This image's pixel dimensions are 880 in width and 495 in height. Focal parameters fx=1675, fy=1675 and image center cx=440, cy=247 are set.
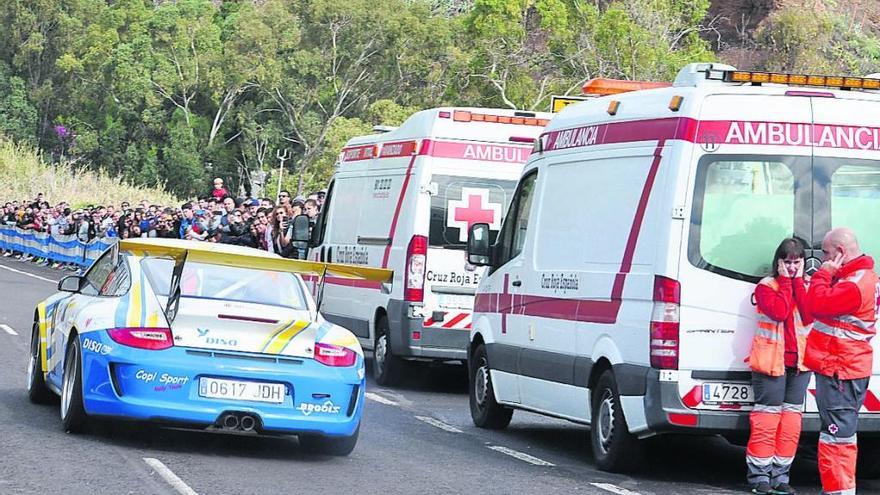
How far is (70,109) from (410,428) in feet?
289

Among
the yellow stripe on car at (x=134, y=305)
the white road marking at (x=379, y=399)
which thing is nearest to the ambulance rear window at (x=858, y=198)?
the yellow stripe on car at (x=134, y=305)

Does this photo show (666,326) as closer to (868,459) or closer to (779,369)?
(779,369)

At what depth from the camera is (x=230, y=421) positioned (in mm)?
10695

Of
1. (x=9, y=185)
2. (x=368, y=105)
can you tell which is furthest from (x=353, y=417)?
(x=368, y=105)

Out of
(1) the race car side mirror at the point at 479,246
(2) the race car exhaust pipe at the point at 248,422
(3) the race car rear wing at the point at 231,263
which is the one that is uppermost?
(1) the race car side mirror at the point at 479,246

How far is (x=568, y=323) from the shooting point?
11594 millimetres

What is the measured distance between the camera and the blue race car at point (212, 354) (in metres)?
10.6

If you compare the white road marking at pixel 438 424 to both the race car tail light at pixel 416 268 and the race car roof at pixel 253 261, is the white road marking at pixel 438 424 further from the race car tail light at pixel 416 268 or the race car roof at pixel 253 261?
the race car roof at pixel 253 261

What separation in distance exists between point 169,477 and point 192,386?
0.92 metres

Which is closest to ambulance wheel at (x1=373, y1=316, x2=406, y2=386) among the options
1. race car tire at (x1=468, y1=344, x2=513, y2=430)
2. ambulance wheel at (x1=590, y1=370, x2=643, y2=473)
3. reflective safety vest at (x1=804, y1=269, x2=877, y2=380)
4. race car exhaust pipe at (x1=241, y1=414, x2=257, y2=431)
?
race car tire at (x1=468, y1=344, x2=513, y2=430)

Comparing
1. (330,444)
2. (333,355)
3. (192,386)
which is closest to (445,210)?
(330,444)

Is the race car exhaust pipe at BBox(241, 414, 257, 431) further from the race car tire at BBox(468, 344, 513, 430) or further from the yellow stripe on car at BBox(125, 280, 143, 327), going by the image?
the race car tire at BBox(468, 344, 513, 430)

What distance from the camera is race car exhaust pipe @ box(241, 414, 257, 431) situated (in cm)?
1070

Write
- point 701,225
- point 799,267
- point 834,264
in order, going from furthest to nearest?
1. point 701,225
2. point 799,267
3. point 834,264
